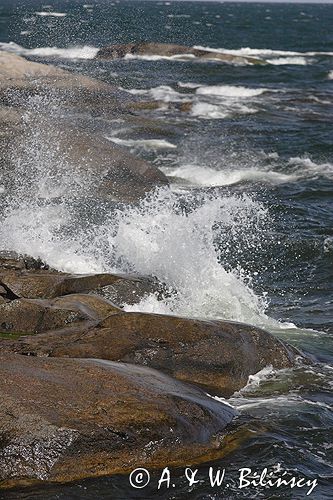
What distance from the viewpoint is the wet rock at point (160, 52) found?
135 feet

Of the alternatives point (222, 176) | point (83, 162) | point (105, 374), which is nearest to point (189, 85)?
point (222, 176)

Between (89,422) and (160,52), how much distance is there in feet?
125

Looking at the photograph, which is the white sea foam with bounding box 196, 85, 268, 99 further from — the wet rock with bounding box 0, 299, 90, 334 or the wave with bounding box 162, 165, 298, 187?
the wet rock with bounding box 0, 299, 90, 334

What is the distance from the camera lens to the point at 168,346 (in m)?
7.73

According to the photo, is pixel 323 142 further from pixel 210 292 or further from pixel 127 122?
pixel 210 292

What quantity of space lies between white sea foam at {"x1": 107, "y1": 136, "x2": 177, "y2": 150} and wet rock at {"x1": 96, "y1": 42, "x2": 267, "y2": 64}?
20.2 metres

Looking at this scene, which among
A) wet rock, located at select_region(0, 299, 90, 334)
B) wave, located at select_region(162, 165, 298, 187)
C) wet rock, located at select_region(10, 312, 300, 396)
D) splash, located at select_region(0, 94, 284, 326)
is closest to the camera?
wet rock, located at select_region(10, 312, 300, 396)

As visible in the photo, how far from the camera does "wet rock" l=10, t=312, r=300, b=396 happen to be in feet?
24.5

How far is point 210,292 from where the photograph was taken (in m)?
10.6

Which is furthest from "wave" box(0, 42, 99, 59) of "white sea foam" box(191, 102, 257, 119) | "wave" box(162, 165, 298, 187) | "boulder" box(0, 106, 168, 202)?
"boulder" box(0, 106, 168, 202)

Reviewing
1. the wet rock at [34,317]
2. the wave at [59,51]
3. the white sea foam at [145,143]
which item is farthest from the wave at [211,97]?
the wet rock at [34,317]

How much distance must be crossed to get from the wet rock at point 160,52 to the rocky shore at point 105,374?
31471mm

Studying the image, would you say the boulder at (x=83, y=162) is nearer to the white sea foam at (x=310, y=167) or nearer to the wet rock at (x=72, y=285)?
the white sea foam at (x=310, y=167)

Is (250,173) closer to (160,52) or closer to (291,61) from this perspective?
(160,52)
